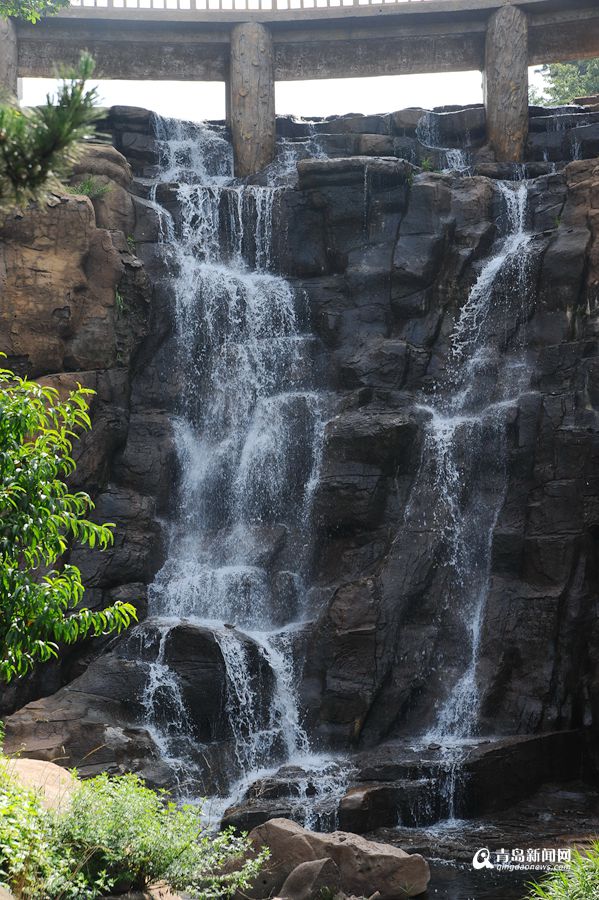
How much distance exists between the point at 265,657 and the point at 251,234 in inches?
451

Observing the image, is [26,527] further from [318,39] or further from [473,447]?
[318,39]

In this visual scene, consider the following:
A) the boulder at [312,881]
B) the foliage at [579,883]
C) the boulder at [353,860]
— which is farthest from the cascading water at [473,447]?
the foliage at [579,883]

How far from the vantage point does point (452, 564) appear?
66.8ft

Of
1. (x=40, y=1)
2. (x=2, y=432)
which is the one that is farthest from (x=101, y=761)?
(x=40, y=1)

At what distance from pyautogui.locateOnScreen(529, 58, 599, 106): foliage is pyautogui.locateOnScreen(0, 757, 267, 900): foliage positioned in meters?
35.2

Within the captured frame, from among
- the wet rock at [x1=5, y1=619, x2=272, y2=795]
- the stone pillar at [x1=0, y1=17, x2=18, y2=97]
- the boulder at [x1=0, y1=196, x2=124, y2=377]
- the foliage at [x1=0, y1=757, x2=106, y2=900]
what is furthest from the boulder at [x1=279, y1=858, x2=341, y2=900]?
the stone pillar at [x1=0, y1=17, x2=18, y2=97]

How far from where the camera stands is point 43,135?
584 centimetres

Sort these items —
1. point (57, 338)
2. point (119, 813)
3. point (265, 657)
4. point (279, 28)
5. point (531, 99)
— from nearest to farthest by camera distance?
point (119, 813)
point (265, 657)
point (57, 338)
point (279, 28)
point (531, 99)

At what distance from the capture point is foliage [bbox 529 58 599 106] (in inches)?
1543

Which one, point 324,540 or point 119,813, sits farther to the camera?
point 324,540

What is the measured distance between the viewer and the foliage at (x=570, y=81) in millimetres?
39188

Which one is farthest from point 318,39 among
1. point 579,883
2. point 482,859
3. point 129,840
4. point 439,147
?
point 129,840

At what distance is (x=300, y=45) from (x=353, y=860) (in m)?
23.6

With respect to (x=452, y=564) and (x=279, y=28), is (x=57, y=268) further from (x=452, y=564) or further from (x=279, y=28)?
(x=279, y=28)
